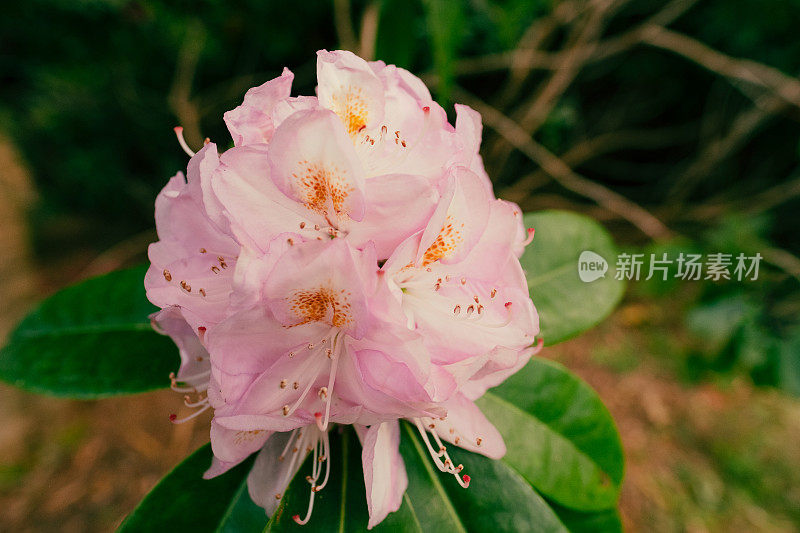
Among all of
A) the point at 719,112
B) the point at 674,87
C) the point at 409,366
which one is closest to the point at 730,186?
the point at 719,112

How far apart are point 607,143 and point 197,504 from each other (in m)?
Result: 2.67

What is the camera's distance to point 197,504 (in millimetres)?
675

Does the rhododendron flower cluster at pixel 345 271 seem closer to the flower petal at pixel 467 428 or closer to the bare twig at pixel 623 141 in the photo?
the flower petal at pixel 467 428

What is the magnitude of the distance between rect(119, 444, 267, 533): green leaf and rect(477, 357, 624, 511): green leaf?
0.36 metres

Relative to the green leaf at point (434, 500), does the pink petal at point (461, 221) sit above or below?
above

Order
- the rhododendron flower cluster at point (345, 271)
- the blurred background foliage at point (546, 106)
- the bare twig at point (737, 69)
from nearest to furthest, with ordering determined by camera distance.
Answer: the rhododendron flower cluster at point (345, 271) < the bare twig at point (737, 69) < the blurred background foliage at point (546, 106)

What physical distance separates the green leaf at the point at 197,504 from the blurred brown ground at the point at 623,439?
4.97 ft

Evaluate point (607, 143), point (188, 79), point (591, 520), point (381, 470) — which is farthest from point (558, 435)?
point (607, 143)

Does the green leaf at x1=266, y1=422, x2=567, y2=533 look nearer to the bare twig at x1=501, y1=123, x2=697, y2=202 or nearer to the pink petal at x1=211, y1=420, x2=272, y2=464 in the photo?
the pink petal at x1=211, y1=420, x2=272, y2=464

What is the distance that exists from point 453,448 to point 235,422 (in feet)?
1.09

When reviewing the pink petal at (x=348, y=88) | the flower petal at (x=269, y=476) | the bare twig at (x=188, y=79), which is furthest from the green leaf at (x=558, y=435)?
the bare twig at (x=188, y=79)

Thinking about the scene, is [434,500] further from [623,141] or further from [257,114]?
[623,141]

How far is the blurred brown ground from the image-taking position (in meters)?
1.91

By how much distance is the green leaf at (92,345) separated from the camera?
0.73m
